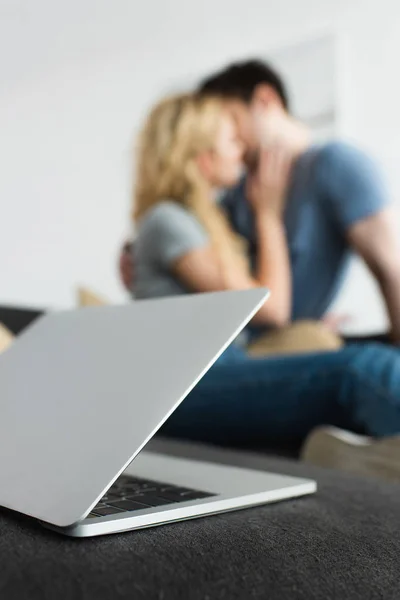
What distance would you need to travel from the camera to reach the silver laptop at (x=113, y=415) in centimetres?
39

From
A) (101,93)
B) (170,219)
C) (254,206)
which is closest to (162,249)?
(170,219)

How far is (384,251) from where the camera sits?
2.12 m

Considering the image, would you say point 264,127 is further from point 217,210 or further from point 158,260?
point 158,260

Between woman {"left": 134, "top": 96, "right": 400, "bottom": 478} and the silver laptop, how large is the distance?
1.49 ft

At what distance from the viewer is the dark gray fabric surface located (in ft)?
1.00

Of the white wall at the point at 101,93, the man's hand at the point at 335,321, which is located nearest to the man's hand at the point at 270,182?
the white wall at the point at 101,93

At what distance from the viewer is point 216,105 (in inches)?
92.4

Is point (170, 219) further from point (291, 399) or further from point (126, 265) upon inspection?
point (291, 399)

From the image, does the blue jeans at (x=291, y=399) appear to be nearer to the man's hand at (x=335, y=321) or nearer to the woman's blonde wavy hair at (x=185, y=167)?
the woman's blonde wavy hair at (x=185, y=167)

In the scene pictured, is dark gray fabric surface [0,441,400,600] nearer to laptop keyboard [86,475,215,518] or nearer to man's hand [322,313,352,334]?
laptop keyboard [86,475,215,518]

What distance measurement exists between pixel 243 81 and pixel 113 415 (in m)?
2.18

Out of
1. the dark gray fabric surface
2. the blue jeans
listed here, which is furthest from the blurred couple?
the dark gray fabric surface

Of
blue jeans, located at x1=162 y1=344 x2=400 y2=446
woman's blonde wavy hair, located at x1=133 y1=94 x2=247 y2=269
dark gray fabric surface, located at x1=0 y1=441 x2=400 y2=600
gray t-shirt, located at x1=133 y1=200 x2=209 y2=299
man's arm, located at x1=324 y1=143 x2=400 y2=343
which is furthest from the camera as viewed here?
woman's blonde wavy hair, located at x1=133 y1=94 x2=247 y2=269

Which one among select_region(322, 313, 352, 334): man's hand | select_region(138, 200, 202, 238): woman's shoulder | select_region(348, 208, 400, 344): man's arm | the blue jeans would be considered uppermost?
select_region(138, 200, 202, 238): woman's shoulder
